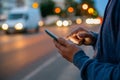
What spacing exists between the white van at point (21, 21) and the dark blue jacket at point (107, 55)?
35.0 m

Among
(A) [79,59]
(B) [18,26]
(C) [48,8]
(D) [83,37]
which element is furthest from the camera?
(C) [48,8]

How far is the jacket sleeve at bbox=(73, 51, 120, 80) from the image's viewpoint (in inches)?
74.4

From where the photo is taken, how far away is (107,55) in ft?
6.64

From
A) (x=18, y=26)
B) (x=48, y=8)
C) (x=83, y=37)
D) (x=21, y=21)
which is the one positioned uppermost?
(x=83, y=37)

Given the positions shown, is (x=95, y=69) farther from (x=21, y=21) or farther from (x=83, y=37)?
(x=21, y=21)

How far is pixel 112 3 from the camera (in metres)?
2.04

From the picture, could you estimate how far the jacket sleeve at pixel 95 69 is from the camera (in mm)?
1890

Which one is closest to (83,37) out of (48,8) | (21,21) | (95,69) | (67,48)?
(67,48)

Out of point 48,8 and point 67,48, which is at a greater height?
point 67,48

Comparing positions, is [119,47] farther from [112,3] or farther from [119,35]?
[112,3]

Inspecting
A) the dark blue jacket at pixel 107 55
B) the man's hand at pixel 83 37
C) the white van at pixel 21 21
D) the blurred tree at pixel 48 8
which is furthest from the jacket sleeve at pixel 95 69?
the blurred tree at pixel 48 8

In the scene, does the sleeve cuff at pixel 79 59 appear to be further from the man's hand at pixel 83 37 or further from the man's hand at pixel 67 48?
the man's hand at pixel 83 37

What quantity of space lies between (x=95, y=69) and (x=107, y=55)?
0.36 feet

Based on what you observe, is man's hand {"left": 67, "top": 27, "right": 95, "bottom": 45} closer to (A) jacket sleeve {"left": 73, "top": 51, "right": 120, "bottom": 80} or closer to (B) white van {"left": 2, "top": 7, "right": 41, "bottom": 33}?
(A) jacket sleeve {"left": 73, "top": 51, "right": 120, "bottom": 80}
